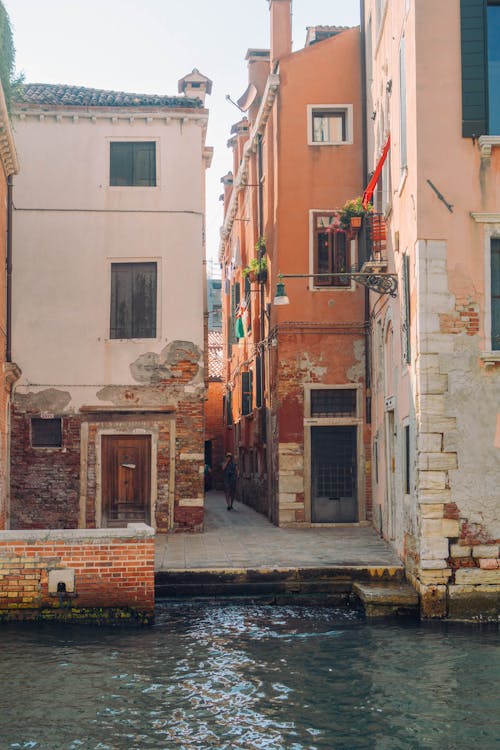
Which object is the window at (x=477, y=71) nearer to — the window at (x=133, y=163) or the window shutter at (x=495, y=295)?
the window shutter at (x=495, y=295)

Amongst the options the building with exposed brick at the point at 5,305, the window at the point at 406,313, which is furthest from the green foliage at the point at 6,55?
the window at the point at 406,313

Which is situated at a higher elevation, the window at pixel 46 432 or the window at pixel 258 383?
the window at pixel 258 383

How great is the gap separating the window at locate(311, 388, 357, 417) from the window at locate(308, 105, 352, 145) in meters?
4.73

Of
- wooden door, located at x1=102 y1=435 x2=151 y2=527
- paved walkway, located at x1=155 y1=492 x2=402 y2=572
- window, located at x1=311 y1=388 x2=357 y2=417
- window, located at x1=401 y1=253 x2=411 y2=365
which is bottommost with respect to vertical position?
paved walkway, located at x1=155 y1=492 x2=402 y2=572

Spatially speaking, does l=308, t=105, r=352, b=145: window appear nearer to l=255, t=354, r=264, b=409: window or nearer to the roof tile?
the roof tile

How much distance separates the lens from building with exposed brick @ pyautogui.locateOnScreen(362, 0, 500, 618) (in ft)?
39.7

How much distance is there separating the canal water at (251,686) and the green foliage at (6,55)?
9.45 m

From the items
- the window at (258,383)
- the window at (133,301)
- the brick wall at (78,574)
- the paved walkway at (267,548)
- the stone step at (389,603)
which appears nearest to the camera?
the brick wall at (78,574)

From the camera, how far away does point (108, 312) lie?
61.2 feet

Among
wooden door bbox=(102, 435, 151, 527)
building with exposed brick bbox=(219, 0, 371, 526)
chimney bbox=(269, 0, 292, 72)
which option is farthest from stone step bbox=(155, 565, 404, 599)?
chimney bbox=(269, 0, 292, 72)

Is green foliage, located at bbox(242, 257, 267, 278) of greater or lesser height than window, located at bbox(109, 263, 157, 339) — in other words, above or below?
above

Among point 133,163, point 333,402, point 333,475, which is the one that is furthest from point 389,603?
point 133,163

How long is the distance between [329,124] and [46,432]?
792 centimetres

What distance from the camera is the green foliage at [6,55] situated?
16.0 m
